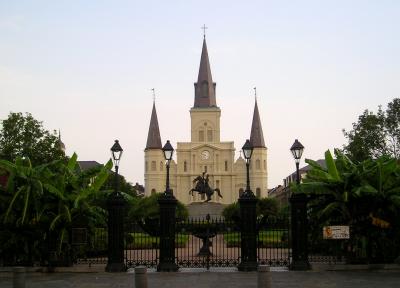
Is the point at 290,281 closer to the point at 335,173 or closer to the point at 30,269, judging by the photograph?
the point at 335,173

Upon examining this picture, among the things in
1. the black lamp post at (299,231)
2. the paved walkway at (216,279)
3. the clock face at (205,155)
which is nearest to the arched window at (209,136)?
the clock face at (205,155)

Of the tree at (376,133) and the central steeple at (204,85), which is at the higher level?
the central steeple at (204,85)

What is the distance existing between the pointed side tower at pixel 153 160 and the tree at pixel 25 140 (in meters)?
69.8

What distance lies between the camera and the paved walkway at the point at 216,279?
15062 millimetres

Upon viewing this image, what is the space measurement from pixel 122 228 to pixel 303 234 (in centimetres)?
599

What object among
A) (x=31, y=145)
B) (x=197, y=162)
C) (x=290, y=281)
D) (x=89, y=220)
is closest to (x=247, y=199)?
(x=290, y=281)

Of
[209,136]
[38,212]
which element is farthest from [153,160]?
[38,212]

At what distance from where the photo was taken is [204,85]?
374ft

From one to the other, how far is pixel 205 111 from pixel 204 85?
537cm

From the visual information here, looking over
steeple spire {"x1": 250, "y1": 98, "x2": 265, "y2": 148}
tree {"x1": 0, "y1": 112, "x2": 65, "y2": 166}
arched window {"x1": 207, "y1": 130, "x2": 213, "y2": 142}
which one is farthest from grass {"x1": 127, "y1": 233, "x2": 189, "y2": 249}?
arched window {"x1": 207, "y1": 130, "x2": 213, "y2": 142}

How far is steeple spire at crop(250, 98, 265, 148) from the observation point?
110 metres

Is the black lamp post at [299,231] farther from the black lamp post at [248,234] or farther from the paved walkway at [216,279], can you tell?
the black lamp post at [248,234]

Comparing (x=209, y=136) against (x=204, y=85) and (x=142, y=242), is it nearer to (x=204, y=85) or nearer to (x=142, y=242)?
(x=204, y=85)

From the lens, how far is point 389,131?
44469mm
